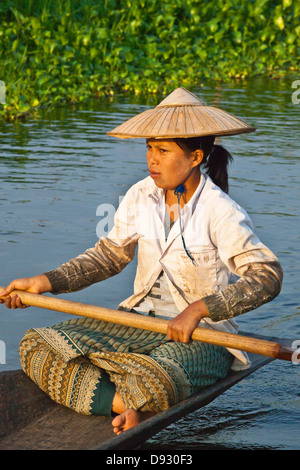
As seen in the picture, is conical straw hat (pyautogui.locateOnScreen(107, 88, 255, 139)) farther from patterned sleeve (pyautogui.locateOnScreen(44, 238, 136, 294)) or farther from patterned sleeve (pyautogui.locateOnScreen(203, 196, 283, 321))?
patterned sleeve (pyautogui.locateOnScreen(44, 238, 136, 294))

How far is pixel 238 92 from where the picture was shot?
469 inches

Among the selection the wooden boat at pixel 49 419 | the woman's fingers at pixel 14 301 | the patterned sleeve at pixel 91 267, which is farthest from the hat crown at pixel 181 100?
the wooden boat at pixel 49 419

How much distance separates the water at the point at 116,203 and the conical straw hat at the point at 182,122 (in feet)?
4.24

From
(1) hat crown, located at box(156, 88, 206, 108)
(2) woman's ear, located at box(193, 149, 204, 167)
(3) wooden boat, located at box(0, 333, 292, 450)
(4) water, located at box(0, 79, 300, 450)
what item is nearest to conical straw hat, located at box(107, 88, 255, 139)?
(1) hat crown, located at box(156, 88, 206, 108)

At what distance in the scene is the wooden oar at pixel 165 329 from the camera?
2971 mm

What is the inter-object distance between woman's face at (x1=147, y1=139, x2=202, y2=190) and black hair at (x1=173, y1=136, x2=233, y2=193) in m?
0.03

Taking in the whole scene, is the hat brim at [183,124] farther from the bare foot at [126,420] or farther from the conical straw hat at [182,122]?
the bare foot at [126,420]

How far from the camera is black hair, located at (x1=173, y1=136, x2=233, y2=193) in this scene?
3309 mm

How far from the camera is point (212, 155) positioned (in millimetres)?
3414

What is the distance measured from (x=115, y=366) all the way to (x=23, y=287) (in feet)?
1.68

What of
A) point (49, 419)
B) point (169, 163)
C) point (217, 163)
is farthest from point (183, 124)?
point (49, 419)

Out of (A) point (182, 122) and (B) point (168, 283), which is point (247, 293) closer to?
(B) point (168, 283)
